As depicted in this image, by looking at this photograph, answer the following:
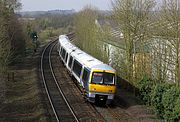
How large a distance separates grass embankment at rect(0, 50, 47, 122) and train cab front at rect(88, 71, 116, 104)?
9.91ft

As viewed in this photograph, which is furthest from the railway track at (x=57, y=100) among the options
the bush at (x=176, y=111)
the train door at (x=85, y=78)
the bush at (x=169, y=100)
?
the bush at (x=176, y=111)

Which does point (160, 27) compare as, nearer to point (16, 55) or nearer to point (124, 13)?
point (124, 13)

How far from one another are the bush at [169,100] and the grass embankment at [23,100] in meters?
5.93

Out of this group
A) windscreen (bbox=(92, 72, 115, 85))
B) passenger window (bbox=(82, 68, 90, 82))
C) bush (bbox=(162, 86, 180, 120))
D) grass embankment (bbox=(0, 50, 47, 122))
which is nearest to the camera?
bush (bbox=(162, 86, 180, 120))

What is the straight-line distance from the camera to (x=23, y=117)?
19.7 m

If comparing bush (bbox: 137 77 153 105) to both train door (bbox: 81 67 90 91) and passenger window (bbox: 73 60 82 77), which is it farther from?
passenger window (bbox: 73 60 82 77)

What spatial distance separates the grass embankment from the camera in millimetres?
19938

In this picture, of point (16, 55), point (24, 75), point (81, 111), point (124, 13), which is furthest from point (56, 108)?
point (16, 55)

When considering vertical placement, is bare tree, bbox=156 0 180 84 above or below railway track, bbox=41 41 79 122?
above

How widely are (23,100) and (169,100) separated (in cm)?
1109

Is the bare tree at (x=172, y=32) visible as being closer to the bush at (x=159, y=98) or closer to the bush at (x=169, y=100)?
the bush at (x=159, y=98)

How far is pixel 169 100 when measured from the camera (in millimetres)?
16891

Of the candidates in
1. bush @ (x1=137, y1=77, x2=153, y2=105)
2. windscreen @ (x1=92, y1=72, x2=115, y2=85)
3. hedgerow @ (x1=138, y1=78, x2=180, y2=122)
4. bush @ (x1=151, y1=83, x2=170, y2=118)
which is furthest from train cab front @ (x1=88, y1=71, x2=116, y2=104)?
bush @ (x1=151, y1=83, x2=170, y2=118)

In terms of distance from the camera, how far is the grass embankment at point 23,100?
1994cm
